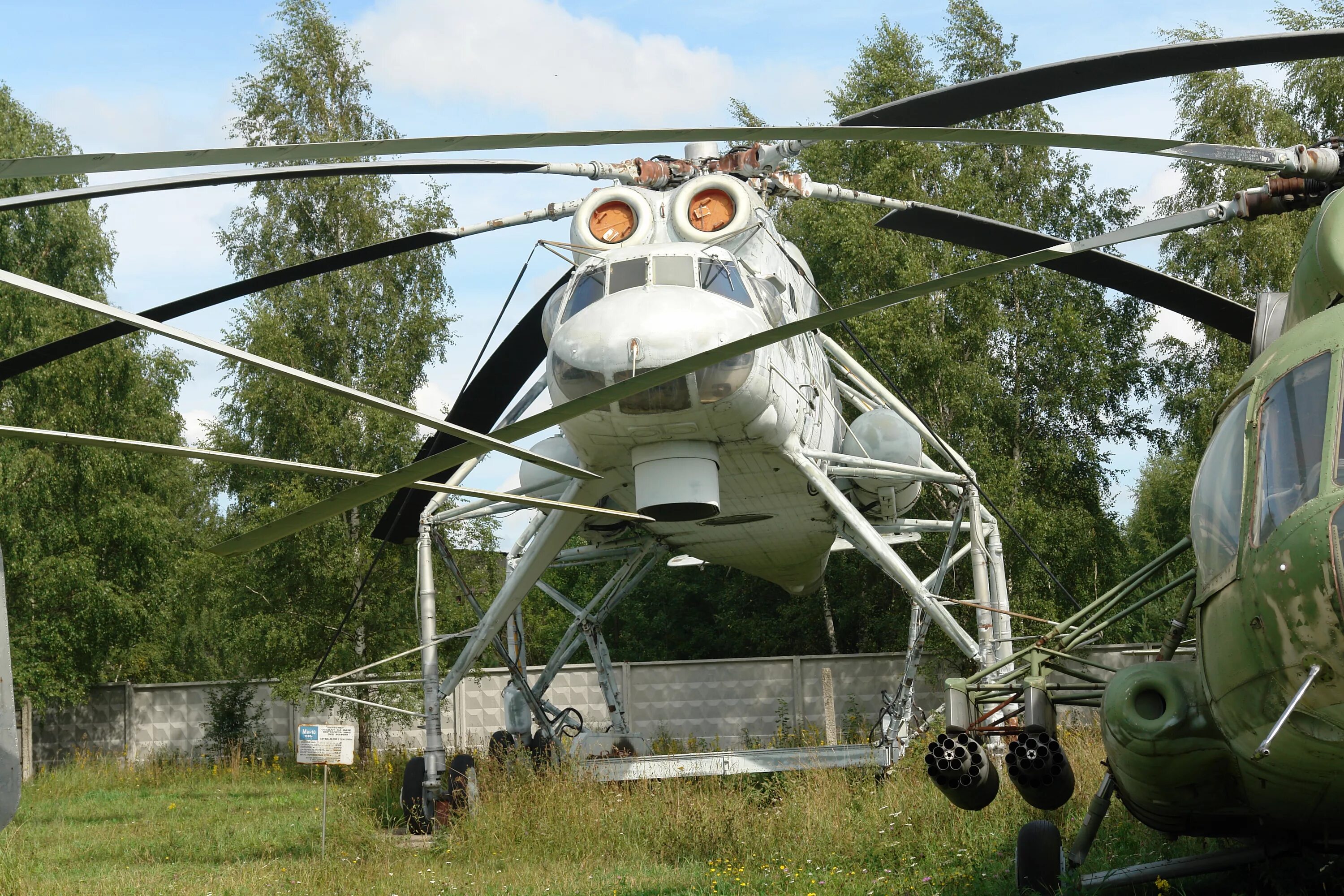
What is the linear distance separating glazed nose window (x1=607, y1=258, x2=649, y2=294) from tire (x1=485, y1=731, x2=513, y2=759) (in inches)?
175

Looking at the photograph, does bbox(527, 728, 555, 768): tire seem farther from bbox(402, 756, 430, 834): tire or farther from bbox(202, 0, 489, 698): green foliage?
bbox(202, 0, 489, 698): green foliage

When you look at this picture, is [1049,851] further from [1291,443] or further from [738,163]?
[738,163]

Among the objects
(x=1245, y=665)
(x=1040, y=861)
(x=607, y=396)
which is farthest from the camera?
(x=1040, y=861)

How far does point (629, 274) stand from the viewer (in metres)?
9.66

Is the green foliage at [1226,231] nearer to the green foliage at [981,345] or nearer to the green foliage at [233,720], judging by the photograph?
the green foliage at [981,345]

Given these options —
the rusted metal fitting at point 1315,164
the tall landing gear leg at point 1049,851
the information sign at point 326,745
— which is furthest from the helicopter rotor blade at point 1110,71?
the information sign at point 326,745

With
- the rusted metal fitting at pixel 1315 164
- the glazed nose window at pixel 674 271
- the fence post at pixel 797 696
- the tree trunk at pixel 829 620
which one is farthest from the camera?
the tree trunk at pixel 829 620

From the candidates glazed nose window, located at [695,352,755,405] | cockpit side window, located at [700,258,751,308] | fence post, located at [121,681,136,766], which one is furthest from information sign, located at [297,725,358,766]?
fence post, located at [121,681,136,766]

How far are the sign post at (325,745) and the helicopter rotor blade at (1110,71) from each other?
6.49m

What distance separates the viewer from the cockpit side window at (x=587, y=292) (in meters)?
9.71

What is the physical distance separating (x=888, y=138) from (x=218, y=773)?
1807cm

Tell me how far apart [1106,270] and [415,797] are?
7.13m

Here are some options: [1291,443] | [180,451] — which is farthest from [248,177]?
[1291,443]

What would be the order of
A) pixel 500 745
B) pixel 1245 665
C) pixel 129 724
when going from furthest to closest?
pixel 129 724 → pixel 500 745 → pixel 1245 665
